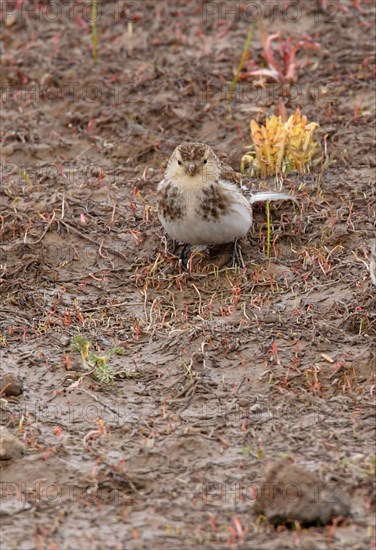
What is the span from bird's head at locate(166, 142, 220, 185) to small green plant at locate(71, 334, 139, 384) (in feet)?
5.39

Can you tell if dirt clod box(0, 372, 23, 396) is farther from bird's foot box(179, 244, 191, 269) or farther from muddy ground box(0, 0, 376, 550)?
bird's foot box(179, 244, 191, 269)

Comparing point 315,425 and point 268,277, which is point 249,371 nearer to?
point 315,425

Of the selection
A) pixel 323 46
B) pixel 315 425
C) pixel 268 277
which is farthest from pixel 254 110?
pixel 315 425

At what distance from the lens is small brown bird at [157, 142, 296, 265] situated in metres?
8.80

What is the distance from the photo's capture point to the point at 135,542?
587 centimetres

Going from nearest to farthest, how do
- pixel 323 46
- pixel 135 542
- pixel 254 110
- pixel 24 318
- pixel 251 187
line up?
pixel 135 542 → pixel 24 318 → pixel 251 187 → pixel 254 110 → pixel 323 46

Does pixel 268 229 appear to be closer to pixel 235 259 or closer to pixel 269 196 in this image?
pixel 235 259

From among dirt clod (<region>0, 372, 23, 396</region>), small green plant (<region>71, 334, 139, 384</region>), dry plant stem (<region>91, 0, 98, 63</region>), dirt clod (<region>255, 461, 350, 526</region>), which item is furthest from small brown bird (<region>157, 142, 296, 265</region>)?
dry plant stem (<region>91, 0, 98, 63</region>)

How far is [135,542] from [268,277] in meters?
3.32

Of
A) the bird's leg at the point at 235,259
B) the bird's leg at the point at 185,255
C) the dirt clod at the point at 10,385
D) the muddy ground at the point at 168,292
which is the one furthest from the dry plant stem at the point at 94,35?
the dirt clod at the point at 10,385

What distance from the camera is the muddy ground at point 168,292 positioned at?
6309mm

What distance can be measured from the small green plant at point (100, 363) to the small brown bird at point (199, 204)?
1.33m

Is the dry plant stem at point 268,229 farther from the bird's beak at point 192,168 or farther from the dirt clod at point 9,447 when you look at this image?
the dirt clod at point 9,447

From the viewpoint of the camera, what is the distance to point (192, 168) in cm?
884
